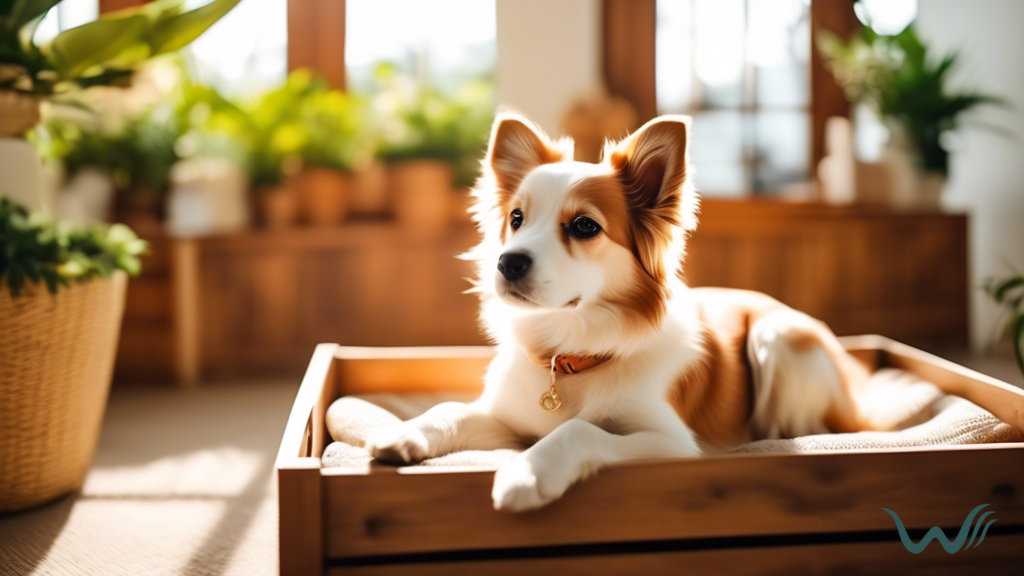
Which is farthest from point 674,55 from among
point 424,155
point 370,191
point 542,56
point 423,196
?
point 370,191

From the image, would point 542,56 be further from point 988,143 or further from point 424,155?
point 988,143

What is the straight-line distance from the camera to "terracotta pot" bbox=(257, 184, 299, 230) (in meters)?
3.44

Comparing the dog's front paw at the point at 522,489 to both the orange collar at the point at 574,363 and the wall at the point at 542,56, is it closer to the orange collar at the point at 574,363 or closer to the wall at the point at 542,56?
the orange collar at the point at 574,363

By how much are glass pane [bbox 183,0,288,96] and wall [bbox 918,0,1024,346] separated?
3563 millimetres

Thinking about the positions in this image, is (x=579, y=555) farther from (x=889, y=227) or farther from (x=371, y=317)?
(x=889, y=227)

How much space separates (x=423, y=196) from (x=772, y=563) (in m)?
2.58

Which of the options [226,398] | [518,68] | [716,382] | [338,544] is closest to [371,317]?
[226,398]

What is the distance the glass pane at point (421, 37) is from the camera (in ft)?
13.6

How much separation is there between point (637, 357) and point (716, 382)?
0.27 m

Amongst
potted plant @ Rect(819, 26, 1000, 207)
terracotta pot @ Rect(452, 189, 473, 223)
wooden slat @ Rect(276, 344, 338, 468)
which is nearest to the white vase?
wooden slat @ Rect(276, 344, 338, 468)

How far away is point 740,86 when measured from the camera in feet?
14.4

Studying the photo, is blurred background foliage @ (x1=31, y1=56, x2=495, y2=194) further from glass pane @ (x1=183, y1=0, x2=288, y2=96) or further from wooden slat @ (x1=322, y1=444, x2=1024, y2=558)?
wooden slat @ (x1=322, y1=444, x2=1024, y2=558)

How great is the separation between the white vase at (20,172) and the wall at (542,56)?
2478 millimetres

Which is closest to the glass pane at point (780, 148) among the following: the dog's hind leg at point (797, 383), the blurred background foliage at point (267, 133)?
the blurred background foliage at point (267, 133)
